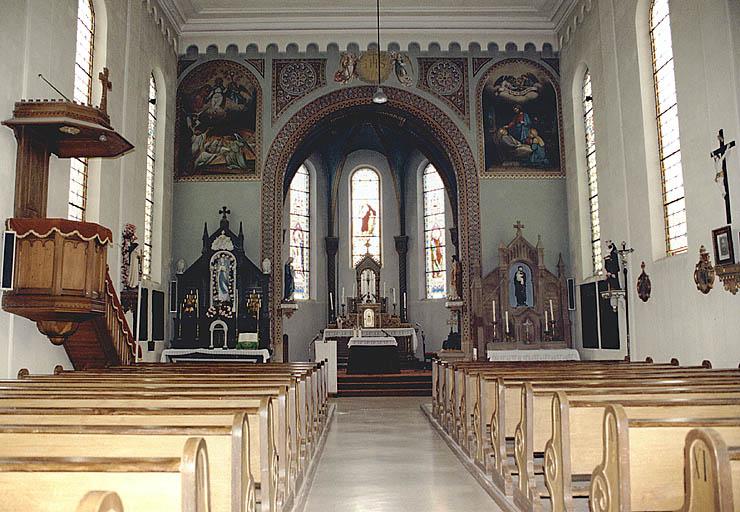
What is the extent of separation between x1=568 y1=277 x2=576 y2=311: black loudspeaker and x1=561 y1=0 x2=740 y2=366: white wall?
0.74 feet

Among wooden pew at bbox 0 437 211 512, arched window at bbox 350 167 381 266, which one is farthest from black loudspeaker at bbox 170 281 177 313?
wooden pew at bbox 0 437 211 512

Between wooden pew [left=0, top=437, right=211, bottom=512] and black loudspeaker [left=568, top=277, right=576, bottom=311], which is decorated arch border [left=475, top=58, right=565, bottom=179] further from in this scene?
wooden pew [left=0, top=437, right=211, bottom=512]

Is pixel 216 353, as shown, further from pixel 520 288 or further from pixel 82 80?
pixel 520 288

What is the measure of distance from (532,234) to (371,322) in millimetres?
6059

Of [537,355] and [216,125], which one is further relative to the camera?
[216,125]

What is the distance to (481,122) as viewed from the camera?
55.0 ft

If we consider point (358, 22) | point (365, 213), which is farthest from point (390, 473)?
point (365, 213)

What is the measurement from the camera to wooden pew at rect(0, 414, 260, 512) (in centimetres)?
301

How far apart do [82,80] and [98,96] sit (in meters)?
0.49

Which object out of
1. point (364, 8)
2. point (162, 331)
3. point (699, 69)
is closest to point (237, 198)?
point (162, 331)

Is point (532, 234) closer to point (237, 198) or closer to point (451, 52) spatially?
point (451, 52)

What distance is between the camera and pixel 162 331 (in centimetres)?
1505

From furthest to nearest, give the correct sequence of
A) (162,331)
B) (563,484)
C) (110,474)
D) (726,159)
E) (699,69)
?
(162,331) < (699,69) < (726,159) < (563,484) < (110,474)

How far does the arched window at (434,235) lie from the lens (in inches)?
877
